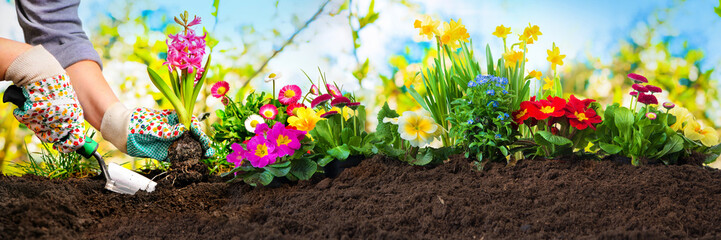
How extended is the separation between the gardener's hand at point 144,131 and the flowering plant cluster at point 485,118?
46.4 inches

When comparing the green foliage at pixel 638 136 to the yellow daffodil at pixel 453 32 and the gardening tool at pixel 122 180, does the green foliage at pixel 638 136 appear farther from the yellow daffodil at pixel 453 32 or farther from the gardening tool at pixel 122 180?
the gardening tool at pixel 122 180

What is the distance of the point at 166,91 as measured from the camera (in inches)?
91.0

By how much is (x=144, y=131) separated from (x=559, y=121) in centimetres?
172

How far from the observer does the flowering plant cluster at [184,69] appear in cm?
229

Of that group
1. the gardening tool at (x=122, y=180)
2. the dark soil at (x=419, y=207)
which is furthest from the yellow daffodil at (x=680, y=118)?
the gardening tool at (x=122, y=180)

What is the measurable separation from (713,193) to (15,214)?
2.04 m

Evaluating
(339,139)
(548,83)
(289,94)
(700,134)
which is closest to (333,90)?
(289,94)

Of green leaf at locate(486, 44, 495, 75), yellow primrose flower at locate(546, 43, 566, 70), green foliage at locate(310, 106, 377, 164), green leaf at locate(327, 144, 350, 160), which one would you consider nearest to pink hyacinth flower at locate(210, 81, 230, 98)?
green foliage at locate(310, 106, 377, 164)

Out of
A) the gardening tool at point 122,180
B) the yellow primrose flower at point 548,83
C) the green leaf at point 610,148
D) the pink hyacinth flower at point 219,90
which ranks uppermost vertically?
the yellow primrose flower at point 548,83

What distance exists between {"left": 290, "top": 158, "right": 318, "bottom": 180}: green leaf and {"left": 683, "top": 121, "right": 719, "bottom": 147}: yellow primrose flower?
4.54 ft

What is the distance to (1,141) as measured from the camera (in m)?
2.91

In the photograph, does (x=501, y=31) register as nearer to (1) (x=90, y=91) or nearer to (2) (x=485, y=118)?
(2) (x=485, y=118)

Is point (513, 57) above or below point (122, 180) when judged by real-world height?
above

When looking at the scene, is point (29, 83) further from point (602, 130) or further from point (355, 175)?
point (602, 130)
